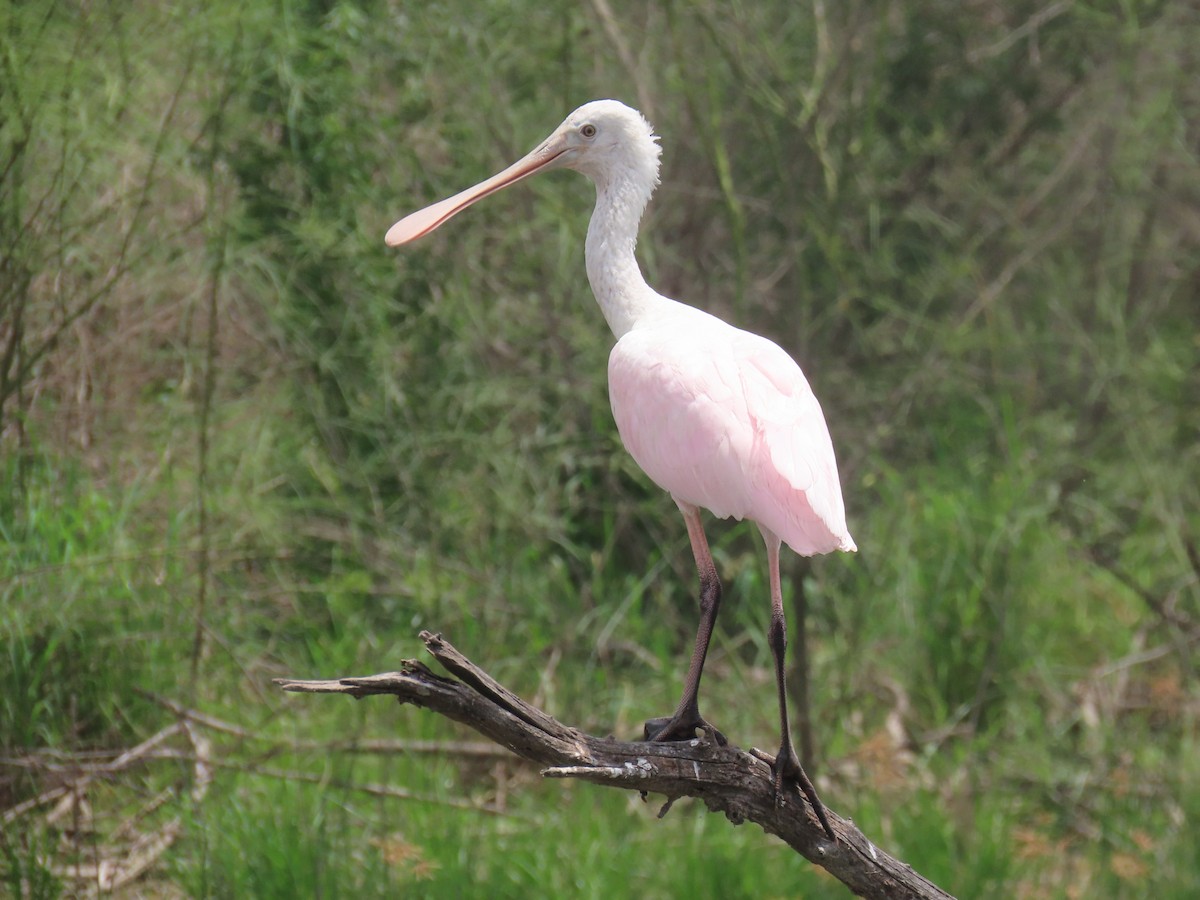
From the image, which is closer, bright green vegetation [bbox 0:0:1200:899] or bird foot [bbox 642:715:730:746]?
bird foot [bbox 642:715:730:746]

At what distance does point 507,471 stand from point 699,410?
2925 mm

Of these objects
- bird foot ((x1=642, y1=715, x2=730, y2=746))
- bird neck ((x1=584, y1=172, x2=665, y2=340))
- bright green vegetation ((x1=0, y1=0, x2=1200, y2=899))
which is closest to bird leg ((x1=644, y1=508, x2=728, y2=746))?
bird foot ((x1=642, y1=715, x2=730, y2=746))

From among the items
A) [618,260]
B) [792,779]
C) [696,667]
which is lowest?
[792,779]

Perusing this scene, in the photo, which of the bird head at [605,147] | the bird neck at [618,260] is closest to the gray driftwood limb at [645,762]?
the bird neck at [618,260]

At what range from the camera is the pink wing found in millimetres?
3535

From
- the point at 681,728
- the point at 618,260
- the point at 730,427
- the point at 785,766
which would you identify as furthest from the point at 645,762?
the point at 618,260

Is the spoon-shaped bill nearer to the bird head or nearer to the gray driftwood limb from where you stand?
the bird head

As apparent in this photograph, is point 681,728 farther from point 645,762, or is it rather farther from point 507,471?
point 507,471

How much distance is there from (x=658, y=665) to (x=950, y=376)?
2666 millimetres

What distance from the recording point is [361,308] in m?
6.42

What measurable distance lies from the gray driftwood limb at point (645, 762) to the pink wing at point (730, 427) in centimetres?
57

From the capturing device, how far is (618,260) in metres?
4.04

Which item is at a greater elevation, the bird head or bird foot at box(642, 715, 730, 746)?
the bird head

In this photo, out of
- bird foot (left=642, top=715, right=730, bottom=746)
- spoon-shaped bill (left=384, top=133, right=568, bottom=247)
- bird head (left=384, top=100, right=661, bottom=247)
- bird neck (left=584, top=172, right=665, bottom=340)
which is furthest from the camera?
spoon-shaped bill (left=384, top=133, right=568, bottom=247)
